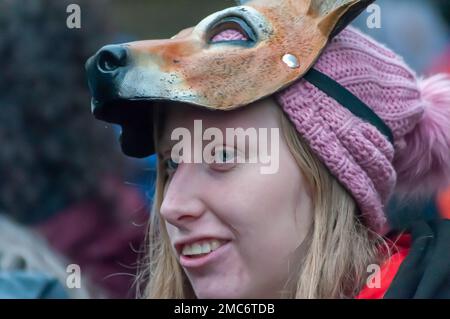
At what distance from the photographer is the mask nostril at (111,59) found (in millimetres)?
1941

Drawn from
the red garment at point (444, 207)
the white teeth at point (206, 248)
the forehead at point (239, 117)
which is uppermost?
the forehead at point (239, 117)

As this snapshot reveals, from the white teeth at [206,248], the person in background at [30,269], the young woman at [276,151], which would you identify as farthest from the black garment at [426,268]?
the person in background at [30,269]

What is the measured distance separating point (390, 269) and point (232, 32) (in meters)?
0.56

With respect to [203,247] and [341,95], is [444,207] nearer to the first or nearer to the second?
[341,95]

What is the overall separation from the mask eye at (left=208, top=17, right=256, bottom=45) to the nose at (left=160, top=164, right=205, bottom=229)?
0.25 meters

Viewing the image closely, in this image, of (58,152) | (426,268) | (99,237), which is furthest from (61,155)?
(426,268)

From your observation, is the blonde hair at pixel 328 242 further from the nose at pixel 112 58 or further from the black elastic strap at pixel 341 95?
the nose at pixel 112 58

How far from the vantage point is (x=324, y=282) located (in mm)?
1970

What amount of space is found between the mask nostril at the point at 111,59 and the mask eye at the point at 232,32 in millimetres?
174

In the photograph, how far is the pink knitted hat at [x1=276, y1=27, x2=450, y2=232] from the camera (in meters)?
1.97

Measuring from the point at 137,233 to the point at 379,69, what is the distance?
4.32 feet

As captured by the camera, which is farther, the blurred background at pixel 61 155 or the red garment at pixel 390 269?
the blurred background at pixel 61 155

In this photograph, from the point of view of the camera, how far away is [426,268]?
1945mm

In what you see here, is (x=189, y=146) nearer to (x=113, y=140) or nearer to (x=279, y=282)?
(x=279, y=282)
